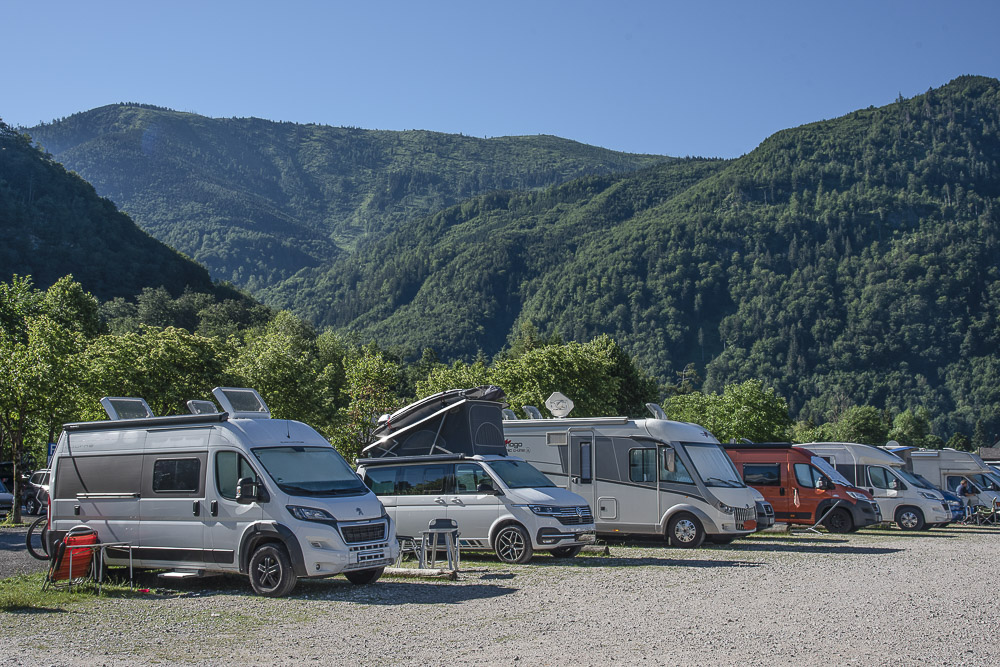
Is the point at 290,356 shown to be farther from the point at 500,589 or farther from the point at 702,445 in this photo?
the point at 500,589

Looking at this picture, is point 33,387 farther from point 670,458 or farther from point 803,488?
point 803,488

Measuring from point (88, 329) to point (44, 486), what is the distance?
135 ft

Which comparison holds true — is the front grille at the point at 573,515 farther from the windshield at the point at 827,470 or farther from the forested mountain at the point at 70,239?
the forested mountain at the point at 70,239

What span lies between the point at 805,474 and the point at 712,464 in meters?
6.35

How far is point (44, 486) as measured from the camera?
1547 cm

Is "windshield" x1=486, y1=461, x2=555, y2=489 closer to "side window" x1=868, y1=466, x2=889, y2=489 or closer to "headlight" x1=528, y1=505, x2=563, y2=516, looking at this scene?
"headlight" x1=528, y1=505, x2=563, y2=516

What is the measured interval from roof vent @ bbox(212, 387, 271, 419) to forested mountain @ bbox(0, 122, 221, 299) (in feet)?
288

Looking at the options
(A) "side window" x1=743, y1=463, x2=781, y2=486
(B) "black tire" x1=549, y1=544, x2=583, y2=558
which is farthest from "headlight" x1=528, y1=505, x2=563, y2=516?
(A) "side window" x1=743, y1=463, x2=781, y2=486

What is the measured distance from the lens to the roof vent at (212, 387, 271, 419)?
1378 centimetres

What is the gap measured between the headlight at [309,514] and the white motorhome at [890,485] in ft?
64.7

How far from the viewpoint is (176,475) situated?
1345 centimetres

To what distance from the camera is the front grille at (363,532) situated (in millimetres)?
12562

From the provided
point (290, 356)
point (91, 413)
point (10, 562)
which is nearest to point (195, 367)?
point (91, 413)

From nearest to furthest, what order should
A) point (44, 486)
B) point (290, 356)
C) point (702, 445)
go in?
point (44, 486) → point (702, 445) → point (290, 356)
